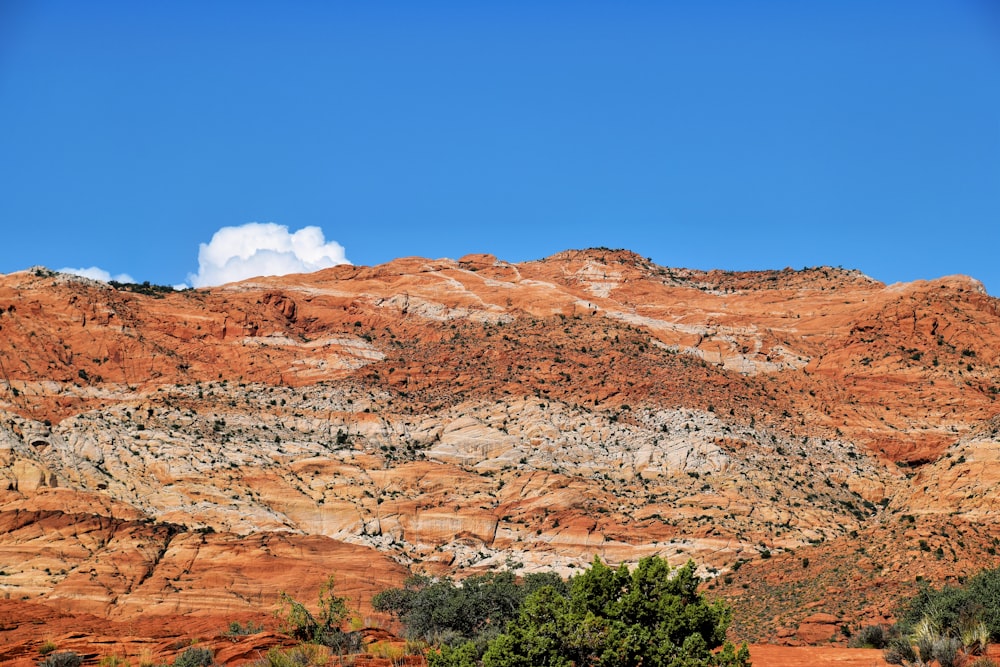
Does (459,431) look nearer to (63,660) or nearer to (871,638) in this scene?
(871,638)

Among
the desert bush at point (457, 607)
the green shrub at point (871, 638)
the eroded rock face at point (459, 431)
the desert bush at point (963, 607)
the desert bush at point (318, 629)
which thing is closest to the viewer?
the desert bush at point (963, 607)

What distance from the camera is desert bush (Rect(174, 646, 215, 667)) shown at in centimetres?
2809

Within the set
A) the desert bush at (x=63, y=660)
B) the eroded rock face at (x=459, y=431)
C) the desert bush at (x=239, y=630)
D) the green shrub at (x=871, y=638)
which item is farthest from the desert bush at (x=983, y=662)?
the desert bush at (x=63, y=660)

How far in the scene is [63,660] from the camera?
29.4m

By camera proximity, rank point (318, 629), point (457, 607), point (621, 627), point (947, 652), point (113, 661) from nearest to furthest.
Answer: point (621, 627) → point (947, 652) → point (113, 661) → point (318, 629) → point (457, 607)

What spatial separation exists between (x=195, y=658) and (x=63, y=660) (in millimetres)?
4039

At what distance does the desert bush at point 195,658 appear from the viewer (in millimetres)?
28094

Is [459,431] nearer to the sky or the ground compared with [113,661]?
nearer to the sky

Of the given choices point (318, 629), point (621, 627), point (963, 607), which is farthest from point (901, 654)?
point (318, 629)

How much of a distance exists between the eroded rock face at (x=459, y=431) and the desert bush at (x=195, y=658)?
22.7m

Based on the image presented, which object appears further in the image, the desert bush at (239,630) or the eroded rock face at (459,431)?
the eroded rock face at (459,431)

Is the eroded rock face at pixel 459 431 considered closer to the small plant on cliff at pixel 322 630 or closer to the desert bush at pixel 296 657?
the small plant on cliff at pixel 322 630

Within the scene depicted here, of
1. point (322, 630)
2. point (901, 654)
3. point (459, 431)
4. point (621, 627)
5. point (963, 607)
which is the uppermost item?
point (459, 431)

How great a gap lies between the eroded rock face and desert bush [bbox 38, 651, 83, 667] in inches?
841
